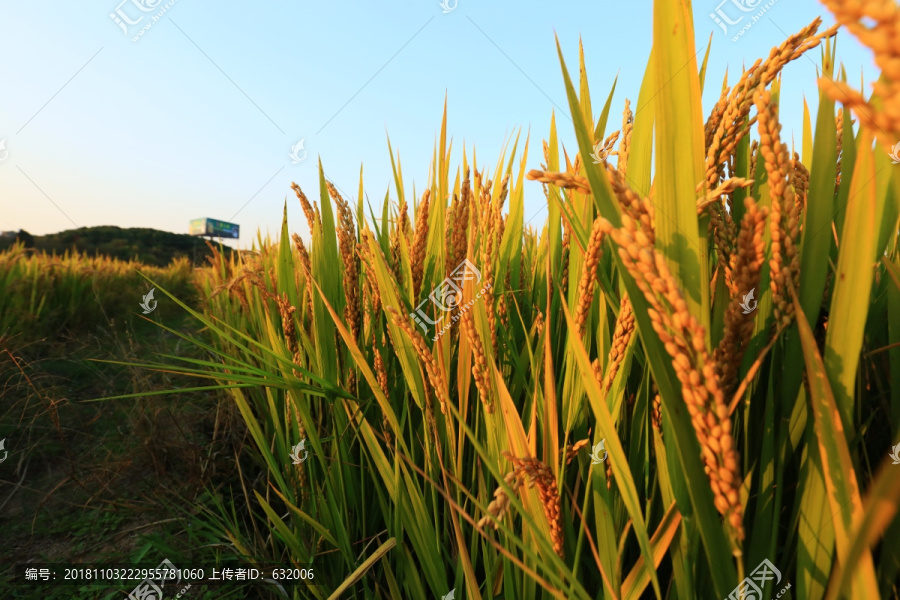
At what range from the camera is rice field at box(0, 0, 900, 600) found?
48cm

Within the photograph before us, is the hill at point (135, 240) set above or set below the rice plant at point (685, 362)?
above

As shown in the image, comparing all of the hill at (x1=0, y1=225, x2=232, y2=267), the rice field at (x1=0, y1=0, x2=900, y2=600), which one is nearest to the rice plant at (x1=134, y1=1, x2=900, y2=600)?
the rice field at (x1=0, y1=0, x2=900, y2=600)

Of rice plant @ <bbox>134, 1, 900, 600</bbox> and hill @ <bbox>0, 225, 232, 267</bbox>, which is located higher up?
hill @ <bbox>0, 225, 232, 267</bbox>

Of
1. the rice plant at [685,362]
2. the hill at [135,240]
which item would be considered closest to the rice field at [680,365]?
the rice plant at [685,362]

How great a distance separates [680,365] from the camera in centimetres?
42

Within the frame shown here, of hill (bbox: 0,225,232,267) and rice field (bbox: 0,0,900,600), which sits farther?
hill (bbox: 0,225,232,267)

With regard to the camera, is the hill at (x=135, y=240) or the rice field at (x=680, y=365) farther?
the hill at (x=135, y=240)

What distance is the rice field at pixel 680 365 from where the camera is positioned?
0.48 metres

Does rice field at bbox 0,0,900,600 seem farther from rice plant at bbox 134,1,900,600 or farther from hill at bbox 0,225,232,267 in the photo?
hill at bbox 0,225,232,267

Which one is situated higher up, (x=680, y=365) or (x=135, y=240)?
(x=135, y=240)

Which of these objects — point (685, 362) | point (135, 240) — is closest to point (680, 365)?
point (685, 362)

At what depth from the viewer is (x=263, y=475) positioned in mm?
2090

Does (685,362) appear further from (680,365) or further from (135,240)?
(135,240)

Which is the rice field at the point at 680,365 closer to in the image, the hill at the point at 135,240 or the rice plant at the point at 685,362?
the rice plant at the point at 685,362
